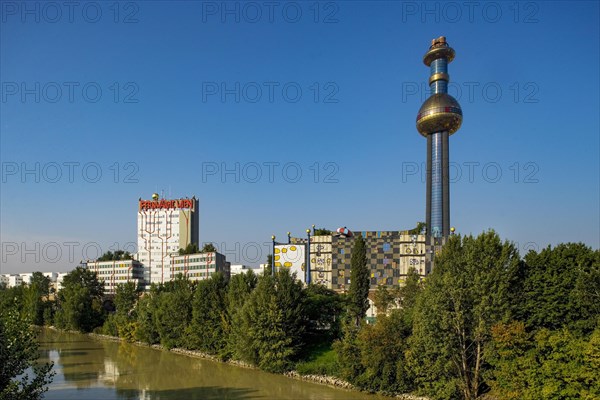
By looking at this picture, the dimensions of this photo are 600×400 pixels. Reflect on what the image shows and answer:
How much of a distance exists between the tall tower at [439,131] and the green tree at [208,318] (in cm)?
5403

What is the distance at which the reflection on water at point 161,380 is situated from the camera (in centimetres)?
2925

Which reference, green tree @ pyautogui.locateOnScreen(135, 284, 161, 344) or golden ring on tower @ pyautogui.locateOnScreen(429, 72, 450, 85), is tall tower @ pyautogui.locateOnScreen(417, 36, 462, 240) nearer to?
golden ring on tower @ pyautogui.locateOnScreen(429, 72, 450, 85)

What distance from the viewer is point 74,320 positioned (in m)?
63.7

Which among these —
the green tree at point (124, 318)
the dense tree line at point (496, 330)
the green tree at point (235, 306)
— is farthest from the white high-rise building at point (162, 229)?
the dense tree line at point (496, 330)

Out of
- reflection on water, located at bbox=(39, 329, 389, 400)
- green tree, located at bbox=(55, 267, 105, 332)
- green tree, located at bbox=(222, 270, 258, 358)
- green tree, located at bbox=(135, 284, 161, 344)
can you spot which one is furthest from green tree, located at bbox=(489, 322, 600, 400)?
green tree, located at bbox=(55, 267, 105, 332)

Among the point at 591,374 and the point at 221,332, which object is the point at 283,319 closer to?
the point at 221,332

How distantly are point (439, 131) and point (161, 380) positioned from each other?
249 feet

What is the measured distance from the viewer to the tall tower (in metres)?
87.8

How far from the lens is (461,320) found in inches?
Answer: 992

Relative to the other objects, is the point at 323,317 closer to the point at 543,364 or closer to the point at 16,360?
the point at 543,364

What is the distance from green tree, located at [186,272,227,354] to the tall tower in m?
54.0

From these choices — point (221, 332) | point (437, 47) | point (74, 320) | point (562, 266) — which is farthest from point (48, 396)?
point (437, 47)

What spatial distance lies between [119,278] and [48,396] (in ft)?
275

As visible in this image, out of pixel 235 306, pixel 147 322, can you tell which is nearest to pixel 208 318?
pixel 235 306
